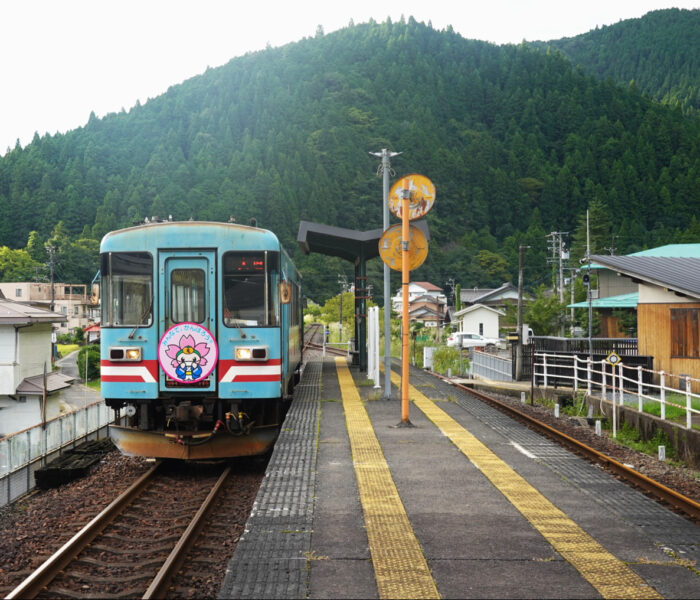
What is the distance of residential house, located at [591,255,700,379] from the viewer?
1602cm

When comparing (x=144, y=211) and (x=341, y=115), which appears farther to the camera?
(x=341, y=115)

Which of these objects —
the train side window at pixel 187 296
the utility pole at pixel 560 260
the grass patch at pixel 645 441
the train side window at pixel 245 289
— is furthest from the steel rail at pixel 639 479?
the utility pole at pixel 560 260

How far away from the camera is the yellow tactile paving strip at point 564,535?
449 centimetres

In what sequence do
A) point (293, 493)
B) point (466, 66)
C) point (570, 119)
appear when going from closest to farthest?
point (293, 493)
point (570, 119)
point (466, 66)

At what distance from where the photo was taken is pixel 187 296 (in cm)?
932

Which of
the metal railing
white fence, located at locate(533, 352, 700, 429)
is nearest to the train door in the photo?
white fence, located at locate(533, 352, 700, 429)

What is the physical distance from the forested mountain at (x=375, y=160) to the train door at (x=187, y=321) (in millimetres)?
71270

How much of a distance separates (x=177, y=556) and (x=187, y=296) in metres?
4.30

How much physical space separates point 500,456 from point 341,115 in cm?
13964

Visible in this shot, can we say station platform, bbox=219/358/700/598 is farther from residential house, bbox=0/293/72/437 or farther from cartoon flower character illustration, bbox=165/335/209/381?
residential house, bbox=0/293/72/437

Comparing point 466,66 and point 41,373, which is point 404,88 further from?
point 41,373

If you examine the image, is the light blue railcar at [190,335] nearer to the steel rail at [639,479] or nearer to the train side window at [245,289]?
the train side window at [245,289]

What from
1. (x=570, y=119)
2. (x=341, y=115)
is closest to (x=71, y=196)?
(x=341, y=115)

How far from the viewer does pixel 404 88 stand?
160m
